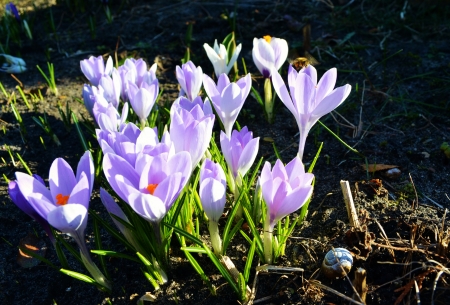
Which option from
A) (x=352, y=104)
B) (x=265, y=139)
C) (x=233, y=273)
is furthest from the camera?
(x=352, y=104)

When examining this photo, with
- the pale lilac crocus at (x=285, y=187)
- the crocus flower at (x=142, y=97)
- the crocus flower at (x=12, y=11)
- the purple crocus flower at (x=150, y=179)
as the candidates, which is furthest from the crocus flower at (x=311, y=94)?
the crocus flower at (x=12, y=11)

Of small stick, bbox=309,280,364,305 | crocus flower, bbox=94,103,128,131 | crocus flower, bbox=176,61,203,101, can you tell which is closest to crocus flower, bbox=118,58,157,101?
crocus flower, bbox=176,61,203,101

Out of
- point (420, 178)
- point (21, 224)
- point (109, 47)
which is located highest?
point (109, 47)

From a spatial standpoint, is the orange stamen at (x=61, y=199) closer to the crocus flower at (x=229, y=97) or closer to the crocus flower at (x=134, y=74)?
the crocus flower at (x=229, y=97)

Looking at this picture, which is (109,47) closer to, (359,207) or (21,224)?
(21,224)

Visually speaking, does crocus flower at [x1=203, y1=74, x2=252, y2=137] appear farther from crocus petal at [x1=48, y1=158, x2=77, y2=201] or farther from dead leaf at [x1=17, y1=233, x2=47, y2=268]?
dead leaf at [x1=17, y1=233, x2=47, y2=268]

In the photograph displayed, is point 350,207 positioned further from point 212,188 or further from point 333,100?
point 212,188

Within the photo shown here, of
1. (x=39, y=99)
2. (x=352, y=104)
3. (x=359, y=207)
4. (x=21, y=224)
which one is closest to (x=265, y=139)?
(x=352, y=104)
